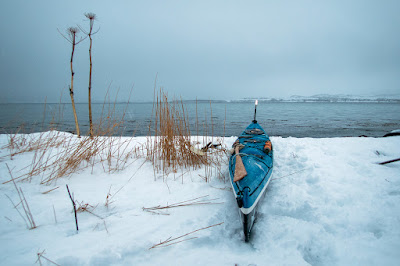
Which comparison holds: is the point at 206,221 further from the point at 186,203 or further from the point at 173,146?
the point at 173,146

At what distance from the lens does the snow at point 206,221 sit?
1.42 meters

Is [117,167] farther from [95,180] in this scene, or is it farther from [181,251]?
[181,251]

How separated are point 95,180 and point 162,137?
127 cm

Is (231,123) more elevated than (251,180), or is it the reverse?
(231,123)

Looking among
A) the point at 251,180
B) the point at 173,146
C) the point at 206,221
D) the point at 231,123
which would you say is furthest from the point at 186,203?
the point at 231,123

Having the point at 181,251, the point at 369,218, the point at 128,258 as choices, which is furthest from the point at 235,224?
the point at 369,218

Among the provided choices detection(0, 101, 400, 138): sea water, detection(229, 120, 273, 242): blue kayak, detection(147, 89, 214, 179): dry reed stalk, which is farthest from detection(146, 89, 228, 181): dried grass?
detection(229, 120, 273, 242): blue kayak

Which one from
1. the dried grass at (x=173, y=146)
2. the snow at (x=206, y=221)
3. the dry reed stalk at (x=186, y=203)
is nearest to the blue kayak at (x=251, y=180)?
the snow at (x=206, y=221)

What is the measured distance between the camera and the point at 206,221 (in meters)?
1.90

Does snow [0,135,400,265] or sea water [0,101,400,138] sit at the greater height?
sea water [0,101,400,138]

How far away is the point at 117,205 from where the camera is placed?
2.11 m

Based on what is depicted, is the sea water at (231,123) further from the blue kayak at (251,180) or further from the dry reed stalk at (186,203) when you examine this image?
the dry reed stalk at (186,203)

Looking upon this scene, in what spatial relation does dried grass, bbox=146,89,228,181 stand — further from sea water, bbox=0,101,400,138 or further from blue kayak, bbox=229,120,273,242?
blue kayak, bbox=229,120,273,242

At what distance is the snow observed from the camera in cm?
142
